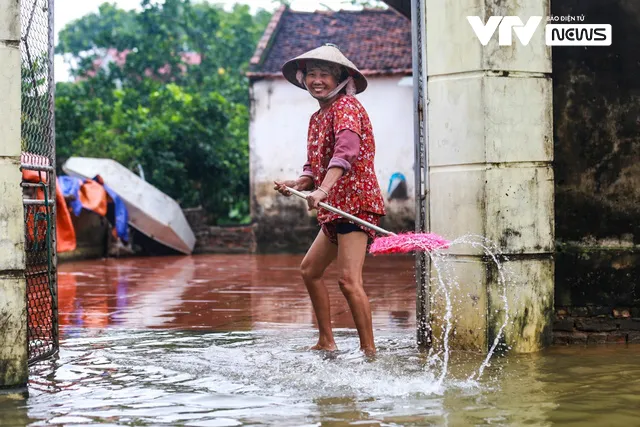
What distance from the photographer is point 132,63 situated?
26.7 metres

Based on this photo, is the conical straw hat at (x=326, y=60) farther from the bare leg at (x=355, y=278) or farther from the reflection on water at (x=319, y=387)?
the reflection on water at (x=319, y=387)

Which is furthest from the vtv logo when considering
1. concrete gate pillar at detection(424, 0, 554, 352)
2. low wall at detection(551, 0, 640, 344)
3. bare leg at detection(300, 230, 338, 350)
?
bare leg at detection(300, 230, 338, 350)

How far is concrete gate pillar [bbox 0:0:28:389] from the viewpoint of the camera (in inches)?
192

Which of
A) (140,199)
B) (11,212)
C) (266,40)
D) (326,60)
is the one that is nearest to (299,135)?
(266,40)

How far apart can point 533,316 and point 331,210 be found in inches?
55.9

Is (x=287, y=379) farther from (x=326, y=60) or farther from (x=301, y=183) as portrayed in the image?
(x=326, y=60)

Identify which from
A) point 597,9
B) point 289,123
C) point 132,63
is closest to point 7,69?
point 597,9

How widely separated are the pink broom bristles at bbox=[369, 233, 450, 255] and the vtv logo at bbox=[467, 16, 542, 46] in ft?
3.86

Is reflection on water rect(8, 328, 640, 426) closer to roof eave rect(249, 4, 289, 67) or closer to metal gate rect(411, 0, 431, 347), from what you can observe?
metal gate rect(411, 0, 431, 347)

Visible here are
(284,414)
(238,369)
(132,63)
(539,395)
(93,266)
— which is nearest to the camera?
(284,414)

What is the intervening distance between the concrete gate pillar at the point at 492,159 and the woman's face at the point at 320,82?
61 cm

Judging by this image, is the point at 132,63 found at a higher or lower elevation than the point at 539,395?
higher

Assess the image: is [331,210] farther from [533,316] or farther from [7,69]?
[7,69]

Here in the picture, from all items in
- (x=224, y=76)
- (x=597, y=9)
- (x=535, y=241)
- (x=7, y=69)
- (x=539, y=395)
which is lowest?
(x=539, y=395)
